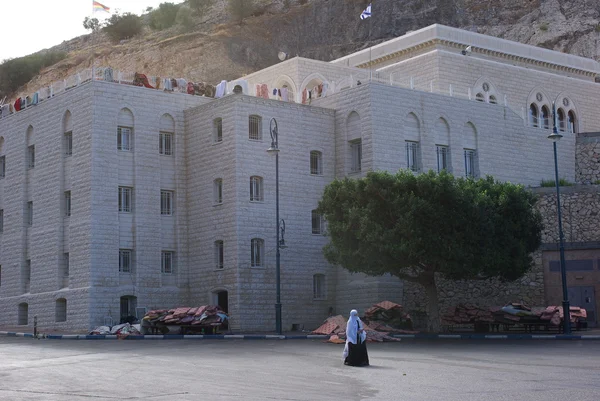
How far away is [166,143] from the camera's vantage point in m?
44.4

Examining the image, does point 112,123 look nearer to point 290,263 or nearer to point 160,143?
point 160,143

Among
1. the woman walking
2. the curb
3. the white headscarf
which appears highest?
the white headscarf

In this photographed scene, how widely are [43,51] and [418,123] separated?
3562 inches

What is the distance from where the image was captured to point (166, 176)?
4388 centimetres

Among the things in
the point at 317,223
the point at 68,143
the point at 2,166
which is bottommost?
the point at 317,223

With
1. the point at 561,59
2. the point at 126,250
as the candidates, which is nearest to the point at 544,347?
the point at 126,250

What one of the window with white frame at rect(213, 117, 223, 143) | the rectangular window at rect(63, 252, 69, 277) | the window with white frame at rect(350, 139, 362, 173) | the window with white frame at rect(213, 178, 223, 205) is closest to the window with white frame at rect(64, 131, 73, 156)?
the rectangular window at rect(63, 252, 69, 277)

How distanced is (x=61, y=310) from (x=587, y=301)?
24506 mm

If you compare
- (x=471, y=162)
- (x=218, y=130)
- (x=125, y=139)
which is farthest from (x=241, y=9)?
(x=125, y=139)

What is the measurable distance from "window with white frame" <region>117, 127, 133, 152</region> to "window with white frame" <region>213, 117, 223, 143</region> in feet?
13.3

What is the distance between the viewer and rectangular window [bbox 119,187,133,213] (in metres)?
42.2

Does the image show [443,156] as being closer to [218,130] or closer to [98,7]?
[218,130]

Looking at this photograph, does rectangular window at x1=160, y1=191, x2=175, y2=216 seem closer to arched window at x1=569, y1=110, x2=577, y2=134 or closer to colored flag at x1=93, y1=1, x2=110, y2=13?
colored flag at x1=93, y1=1, x2=110, y2=13

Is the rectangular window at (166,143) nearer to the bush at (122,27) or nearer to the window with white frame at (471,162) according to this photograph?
the window with white frame at (471,162)
